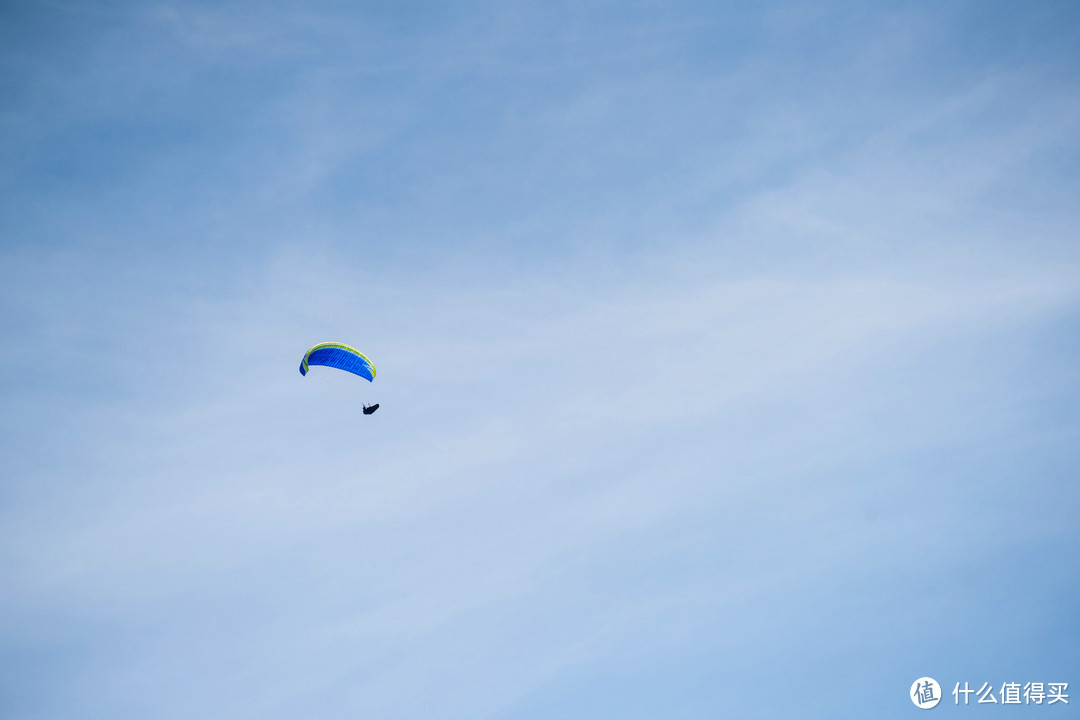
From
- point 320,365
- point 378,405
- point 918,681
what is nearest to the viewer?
point 320,365

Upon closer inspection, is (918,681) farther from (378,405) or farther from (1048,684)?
(378,405)

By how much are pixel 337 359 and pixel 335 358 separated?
186 millimetres

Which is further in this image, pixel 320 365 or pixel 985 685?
pixel 985 685

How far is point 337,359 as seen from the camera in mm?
58219

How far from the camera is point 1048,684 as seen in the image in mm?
64500

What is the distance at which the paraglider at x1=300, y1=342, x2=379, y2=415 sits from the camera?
191 ft

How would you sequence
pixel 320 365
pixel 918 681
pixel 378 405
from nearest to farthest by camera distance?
pixel 320 365, pixel 378 405, pixel 918 681

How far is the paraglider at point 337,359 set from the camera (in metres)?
58.2

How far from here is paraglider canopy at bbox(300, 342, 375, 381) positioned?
58.2m

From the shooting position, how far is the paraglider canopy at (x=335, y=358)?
5822 centimetres

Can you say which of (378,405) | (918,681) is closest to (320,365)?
(378,405)

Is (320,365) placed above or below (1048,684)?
above

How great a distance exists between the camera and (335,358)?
2295 inches

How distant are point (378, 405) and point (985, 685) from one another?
54.3m
